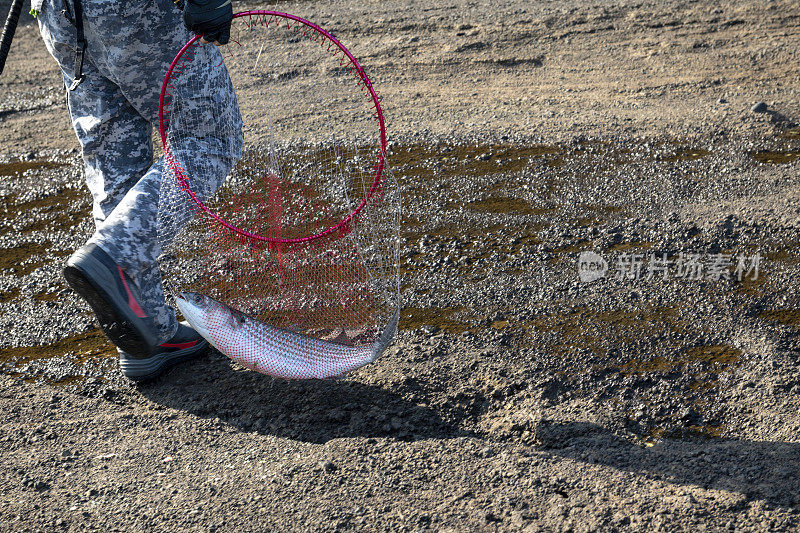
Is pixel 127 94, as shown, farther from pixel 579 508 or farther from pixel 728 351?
pixel 728 351

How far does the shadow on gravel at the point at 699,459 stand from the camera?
239 centimetres

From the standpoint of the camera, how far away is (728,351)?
124 inches

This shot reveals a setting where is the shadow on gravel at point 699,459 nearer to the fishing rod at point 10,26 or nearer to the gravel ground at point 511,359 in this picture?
the gravel ground at point 511,359

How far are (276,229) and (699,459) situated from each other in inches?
86.9

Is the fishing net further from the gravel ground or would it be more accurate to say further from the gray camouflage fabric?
the gravel ground

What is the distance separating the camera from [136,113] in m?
3.09

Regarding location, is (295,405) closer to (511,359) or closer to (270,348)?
(270,348)

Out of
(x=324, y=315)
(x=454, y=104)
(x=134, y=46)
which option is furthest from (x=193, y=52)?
(x=454, y=104)

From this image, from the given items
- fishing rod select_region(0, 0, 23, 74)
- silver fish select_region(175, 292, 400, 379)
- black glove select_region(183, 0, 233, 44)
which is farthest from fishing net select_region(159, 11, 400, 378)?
fishing rod select_region(0, 0, 23, 74)

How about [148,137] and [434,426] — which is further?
[148,137]

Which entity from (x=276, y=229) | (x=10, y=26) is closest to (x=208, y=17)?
(x=10, y=26)

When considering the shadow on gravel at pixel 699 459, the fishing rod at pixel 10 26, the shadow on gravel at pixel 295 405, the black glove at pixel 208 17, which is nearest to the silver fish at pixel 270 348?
the shadow on gravel at pixel 295 405

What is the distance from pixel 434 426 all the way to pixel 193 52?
164 cm

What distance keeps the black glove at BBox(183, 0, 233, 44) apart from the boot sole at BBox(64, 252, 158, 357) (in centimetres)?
86
